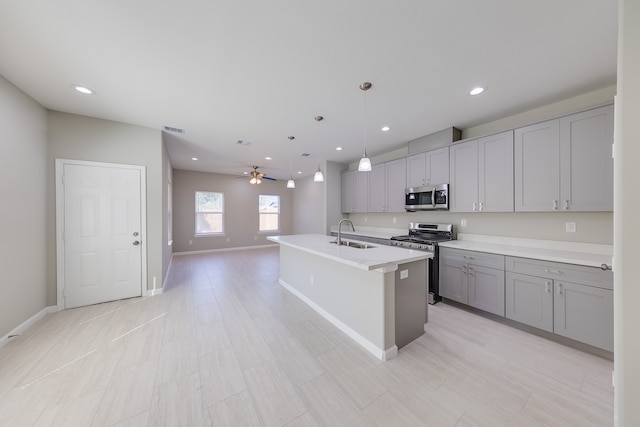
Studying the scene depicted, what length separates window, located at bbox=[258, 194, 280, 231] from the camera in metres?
8.63

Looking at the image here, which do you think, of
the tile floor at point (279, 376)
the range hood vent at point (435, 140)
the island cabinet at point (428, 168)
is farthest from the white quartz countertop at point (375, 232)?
the tile floor at point (279, 376)

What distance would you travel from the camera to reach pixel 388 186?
15.1ft

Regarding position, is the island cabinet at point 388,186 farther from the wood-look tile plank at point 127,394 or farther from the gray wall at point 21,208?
the gray wall at point 21,208

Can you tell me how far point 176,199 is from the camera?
6.96m

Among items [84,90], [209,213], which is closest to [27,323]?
[84,90]

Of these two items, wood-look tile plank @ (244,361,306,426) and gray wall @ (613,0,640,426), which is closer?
gray wall @ (613,0,640,426)

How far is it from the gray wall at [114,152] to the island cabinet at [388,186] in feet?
13.5

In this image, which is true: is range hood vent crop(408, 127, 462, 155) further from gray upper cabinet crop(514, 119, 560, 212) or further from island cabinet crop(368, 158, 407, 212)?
gray upper cabinet crop(514, 119, 560, 212)

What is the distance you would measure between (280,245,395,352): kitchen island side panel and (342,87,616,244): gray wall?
7.63 ft

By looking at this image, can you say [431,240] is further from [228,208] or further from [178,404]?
[228,208]

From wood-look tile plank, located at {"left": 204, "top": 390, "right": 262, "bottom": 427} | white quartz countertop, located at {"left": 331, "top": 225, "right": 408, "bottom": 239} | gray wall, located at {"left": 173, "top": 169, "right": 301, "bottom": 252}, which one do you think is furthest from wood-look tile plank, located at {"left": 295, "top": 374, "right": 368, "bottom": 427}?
gray wall, located at {"left": 173, "top": 169, "right": 301, "bottom": 252}

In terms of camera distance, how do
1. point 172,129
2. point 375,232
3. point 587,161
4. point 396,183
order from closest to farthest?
point 587,161 → point 172,129 → point 396,183 → point 375,232

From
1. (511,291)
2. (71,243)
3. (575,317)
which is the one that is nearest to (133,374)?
(71,243)

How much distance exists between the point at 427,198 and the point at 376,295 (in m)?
2.43
